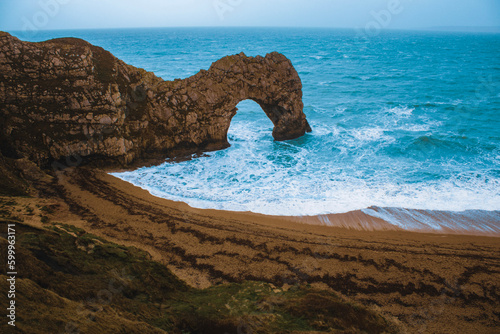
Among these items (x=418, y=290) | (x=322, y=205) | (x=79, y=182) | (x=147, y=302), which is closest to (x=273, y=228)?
(x=322, y=205)

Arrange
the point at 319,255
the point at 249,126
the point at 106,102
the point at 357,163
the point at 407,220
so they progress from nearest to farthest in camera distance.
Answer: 1. the point at 319,255
2. the point at 407,220
3. the point at 106,102
4. the point at 357,163
5. the point at 249,126

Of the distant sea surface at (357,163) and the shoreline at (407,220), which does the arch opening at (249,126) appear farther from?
the shoreline at (407,220)

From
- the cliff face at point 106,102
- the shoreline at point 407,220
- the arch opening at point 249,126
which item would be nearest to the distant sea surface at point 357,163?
the arch opening at point 249,126

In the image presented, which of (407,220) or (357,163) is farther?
(357,163)

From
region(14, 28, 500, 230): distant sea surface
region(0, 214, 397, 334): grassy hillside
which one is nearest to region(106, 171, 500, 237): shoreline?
region(14, 28, 500, 230): distant sea surface

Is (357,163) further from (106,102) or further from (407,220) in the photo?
(106,102)

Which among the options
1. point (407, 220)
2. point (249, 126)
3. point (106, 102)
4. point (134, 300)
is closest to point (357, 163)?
point (407, 220)

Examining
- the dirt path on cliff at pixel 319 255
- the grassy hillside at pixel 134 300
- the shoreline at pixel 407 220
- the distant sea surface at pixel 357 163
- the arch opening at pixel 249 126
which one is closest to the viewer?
the grassy hillside at pixel 134 300
